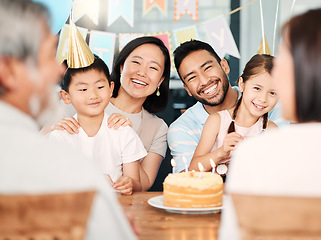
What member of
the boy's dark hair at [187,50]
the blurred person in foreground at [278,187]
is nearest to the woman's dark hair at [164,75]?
the boy's dark hair at [187,50]

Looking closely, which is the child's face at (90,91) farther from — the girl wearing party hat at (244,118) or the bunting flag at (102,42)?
the bunting flag at (102,42)

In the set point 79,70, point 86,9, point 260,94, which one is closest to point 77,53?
point 79,70

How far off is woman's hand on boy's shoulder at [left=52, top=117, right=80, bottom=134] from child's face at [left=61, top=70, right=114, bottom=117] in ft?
0.24

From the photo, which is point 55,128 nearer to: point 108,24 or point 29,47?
point 29,47

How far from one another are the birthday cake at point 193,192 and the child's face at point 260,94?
94 cm

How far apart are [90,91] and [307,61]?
1275mm

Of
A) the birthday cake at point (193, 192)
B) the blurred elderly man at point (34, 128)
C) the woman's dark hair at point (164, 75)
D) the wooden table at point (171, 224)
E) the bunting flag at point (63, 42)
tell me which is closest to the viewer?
the blurred elderly man at point (34, 128)

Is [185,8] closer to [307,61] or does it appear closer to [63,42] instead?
[63,42]

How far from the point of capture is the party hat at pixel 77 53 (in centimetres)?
192

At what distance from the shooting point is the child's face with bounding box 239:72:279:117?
2.13m

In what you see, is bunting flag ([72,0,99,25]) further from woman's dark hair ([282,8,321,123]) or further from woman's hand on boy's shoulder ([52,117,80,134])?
woman's dark hair ([282,8,321,123])

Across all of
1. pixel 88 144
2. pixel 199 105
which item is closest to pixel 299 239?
pixel 88 144

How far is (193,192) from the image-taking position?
4.13 feet

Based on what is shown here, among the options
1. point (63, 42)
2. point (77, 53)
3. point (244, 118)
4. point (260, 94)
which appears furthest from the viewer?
point (63, 42)
